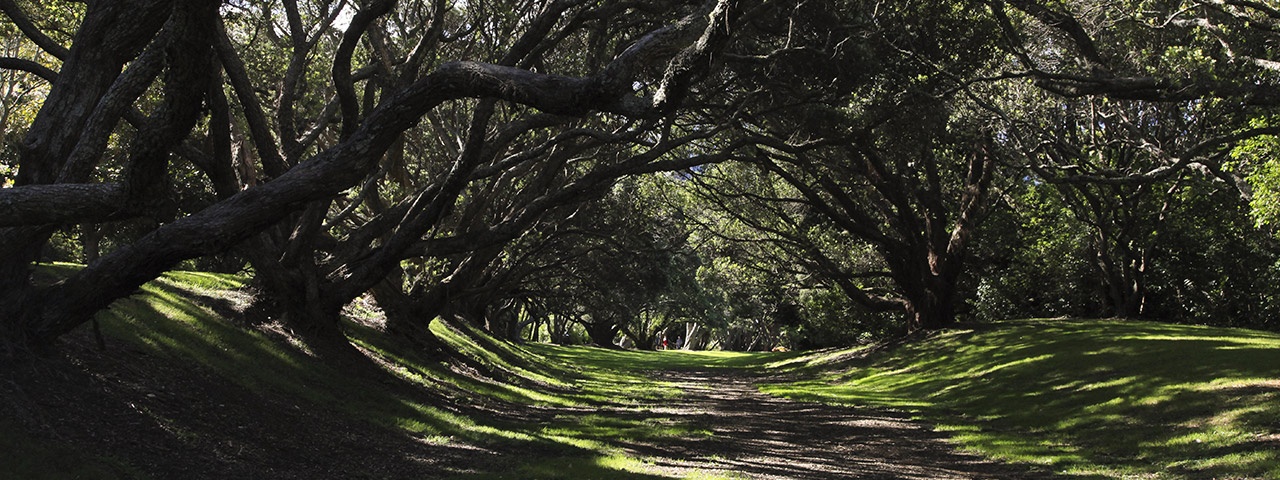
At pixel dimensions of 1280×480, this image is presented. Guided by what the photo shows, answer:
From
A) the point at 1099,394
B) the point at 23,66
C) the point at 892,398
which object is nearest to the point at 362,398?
the point at 23,66

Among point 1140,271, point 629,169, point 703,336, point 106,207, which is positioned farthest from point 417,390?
point 703,336

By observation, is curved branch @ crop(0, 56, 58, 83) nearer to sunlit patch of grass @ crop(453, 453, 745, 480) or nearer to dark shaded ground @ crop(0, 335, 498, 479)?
dark shaded ground @ crop(0, 335, 498, 479)

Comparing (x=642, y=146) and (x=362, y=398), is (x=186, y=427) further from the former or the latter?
(x=642, y=146)

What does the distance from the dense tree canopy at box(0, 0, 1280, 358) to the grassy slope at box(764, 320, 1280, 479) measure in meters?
3.59

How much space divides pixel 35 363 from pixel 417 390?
8486 mm

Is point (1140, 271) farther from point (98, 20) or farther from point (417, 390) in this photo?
point (98, 20)

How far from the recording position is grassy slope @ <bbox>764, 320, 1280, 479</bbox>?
1330 centimetres

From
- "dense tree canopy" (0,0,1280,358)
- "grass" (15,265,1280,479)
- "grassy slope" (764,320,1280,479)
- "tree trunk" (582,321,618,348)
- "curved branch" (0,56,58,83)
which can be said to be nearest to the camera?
"dense tree canopy" (0,0,1280,358)

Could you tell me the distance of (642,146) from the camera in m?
27.9

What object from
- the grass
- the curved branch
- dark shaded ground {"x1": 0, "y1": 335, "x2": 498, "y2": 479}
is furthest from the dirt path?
the curved branch

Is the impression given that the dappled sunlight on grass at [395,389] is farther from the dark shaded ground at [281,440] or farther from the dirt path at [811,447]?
the dirt path at [811,447]

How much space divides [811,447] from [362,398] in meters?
6.99

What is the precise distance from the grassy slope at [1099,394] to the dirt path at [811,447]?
0.92m

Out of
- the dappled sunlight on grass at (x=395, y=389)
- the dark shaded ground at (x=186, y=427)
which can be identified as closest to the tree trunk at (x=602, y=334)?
the dappled sunlight on grass at (x=395, y=389)
